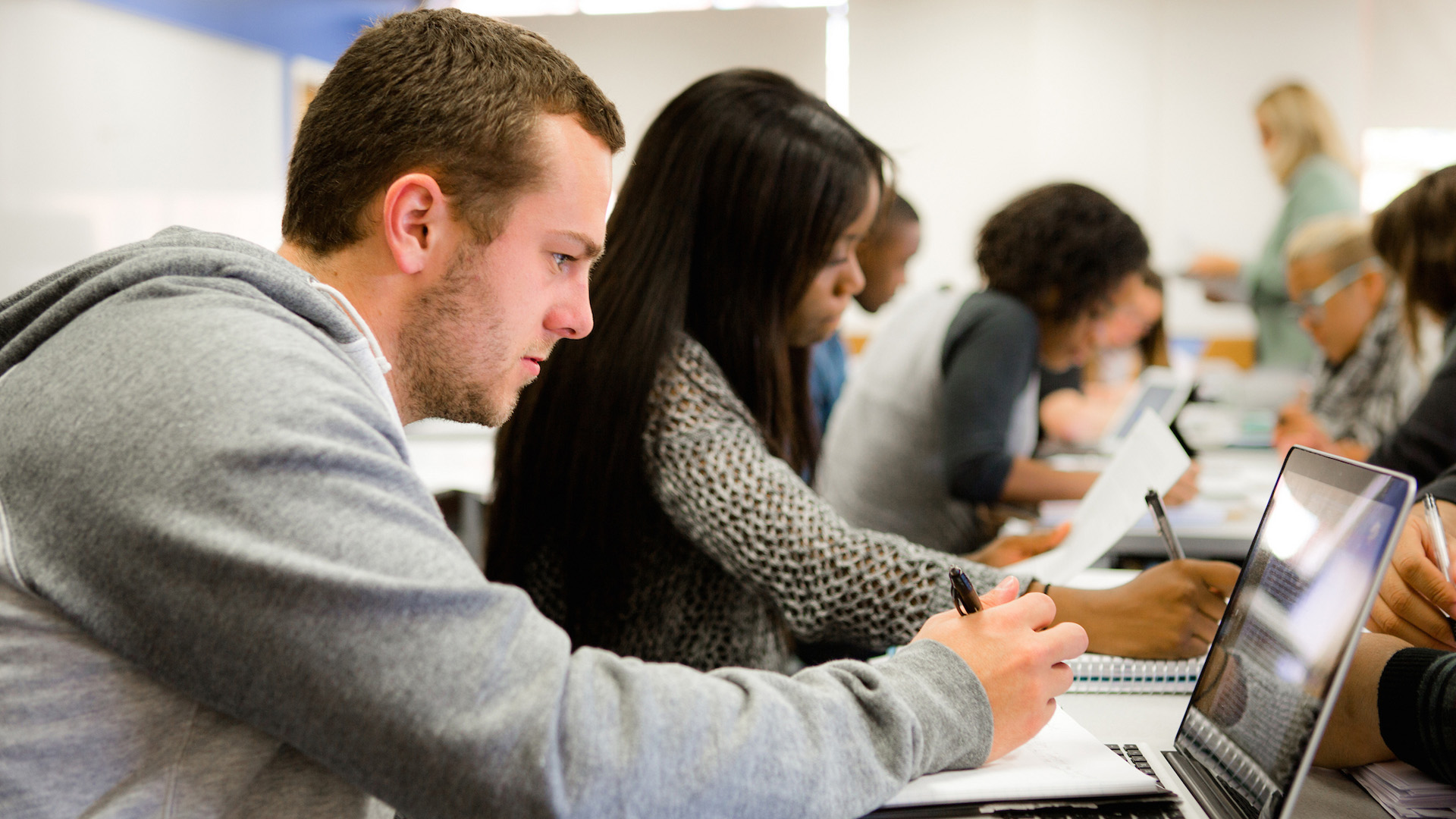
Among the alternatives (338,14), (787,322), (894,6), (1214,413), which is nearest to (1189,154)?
(894,6)

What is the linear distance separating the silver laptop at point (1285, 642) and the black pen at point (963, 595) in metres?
0.19

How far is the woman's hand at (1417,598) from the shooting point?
2.93 feet

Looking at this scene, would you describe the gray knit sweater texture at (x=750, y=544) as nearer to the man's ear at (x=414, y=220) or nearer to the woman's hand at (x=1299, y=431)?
the man's ear at (x=414, y=220)

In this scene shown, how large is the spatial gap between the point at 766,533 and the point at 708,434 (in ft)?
0.43

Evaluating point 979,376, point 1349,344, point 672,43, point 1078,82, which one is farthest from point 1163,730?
point 1078,82

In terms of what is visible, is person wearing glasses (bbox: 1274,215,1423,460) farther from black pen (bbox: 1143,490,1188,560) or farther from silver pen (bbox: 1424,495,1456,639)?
silver pen (bbox: 1424,495,1456,639)

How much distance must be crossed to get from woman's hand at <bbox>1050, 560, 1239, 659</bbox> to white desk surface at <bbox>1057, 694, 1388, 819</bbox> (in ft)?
0.16

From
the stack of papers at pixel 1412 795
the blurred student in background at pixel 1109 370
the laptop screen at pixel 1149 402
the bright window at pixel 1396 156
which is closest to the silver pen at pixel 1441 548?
the stack of papers at pixel 1412 795

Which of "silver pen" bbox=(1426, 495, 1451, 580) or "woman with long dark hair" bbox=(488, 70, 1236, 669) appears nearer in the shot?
"silver pen" bbox=(1426, 495, 1451, 580)

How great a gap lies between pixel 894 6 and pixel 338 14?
104 inches

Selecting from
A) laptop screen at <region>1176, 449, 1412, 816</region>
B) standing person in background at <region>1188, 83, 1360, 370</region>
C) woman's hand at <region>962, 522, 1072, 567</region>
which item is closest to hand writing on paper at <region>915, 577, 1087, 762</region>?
laptop screen at <region>1176, 449, 1412, 816</region>

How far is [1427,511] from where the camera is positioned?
0.90m

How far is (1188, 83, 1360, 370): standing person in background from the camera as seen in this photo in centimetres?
417

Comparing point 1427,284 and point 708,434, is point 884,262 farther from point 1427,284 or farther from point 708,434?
point 708,434
